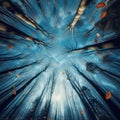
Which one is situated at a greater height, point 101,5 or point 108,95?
point 101,5

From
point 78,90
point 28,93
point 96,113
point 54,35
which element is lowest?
point 96,113

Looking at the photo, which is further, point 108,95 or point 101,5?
point 108,95

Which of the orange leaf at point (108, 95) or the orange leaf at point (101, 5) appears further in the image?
the orange leaf at point (108, 95)

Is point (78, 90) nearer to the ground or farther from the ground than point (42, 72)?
nearer to the ground

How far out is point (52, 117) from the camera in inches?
234

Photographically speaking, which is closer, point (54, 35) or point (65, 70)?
point (54, 35)

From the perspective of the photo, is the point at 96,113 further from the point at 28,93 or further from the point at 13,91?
the point at 13,91

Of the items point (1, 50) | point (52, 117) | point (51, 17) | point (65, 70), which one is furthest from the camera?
point (52, 117)

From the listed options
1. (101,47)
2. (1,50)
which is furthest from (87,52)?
(1,50)

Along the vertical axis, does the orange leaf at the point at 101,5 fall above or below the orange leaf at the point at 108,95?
above

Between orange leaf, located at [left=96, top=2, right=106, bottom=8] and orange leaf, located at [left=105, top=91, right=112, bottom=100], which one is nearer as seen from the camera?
orange leaf, located at [left=96, top=2, right=106, bottom=8]

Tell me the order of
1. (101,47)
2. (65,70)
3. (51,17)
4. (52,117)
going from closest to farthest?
(51,17) < (101,47) < (65,70) < (52,117)

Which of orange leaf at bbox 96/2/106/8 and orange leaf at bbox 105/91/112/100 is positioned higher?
orange leaf at bbox 96/2/106/8

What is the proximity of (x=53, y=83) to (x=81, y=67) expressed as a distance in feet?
3.27
